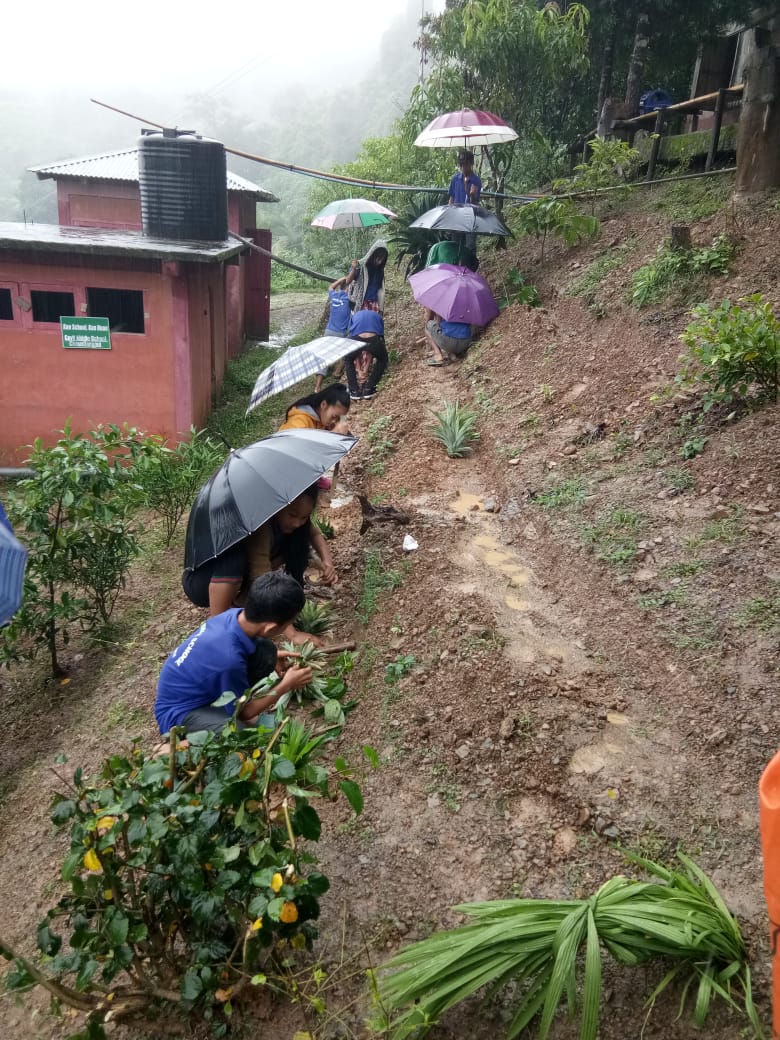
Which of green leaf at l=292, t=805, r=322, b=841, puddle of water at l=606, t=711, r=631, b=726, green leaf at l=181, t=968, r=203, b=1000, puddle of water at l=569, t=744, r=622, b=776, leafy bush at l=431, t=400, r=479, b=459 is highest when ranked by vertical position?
green leaf at l=292, t=805, r=322, b=841

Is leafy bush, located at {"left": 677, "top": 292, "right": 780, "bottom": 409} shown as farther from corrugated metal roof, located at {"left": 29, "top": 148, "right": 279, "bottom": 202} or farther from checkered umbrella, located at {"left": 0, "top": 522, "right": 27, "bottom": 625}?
corrugated metal roof, located at {"left": 29, "top": 148, "right": 279, "bottom": 202}

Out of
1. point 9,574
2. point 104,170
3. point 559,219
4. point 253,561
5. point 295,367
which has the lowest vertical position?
point 253,561

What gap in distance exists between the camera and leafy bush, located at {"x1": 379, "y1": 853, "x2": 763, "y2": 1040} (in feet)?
7.09

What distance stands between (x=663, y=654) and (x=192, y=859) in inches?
96.3

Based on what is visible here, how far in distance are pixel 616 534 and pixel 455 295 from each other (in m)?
4.87

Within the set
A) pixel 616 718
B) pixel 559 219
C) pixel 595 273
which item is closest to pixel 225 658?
pixel 616 718

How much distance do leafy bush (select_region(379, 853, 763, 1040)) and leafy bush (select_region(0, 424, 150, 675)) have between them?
3.75 m

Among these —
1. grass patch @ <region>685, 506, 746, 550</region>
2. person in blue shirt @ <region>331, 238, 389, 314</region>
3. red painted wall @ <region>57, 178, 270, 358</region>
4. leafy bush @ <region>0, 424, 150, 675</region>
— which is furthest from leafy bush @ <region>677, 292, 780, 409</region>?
red painted wall @ <region>57, 178, 270, 358</region>

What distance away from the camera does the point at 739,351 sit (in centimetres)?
475

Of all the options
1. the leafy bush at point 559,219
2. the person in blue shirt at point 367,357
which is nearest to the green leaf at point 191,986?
the person in blue shirt at point 367,357

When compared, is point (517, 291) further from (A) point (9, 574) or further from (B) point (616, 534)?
(A) point (9, 574)

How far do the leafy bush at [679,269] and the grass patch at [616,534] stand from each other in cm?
316

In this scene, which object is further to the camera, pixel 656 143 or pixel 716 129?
pixel 656 143

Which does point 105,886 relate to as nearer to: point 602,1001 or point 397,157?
point 602,1001
